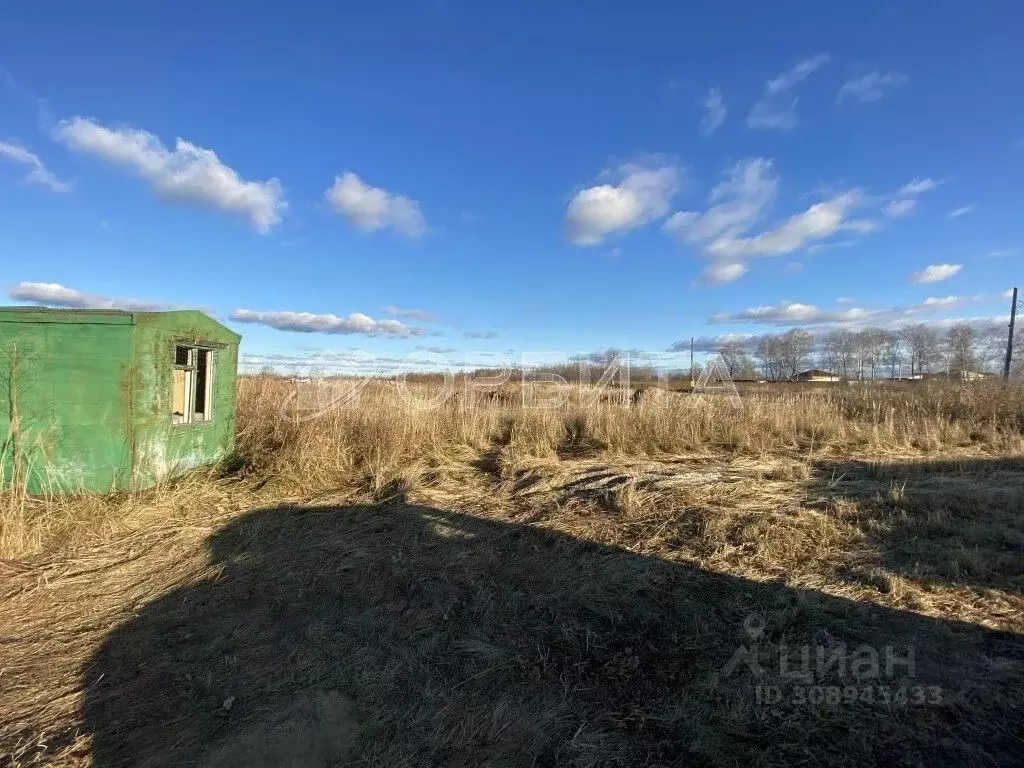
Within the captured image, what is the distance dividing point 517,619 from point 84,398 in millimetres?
5489

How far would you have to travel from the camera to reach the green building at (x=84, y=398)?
541 centimetres

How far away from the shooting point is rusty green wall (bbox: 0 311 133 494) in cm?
541

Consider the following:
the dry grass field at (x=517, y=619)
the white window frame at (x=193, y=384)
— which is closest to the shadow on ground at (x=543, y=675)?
the dry grass field at (x=517, y=619)

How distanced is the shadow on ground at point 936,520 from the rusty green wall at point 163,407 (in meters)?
7.17

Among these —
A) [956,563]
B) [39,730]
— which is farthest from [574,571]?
[39,730]

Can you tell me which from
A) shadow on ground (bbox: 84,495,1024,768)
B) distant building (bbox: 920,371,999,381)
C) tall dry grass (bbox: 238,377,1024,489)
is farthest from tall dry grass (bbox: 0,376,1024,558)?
distant building (bbox: 920,371,999,381)

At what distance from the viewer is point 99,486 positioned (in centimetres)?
564

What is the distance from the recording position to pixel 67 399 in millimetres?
5559

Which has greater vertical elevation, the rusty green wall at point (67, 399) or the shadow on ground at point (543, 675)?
the rusty green wall at point (67, 399)

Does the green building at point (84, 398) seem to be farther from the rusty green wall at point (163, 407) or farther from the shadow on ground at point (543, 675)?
the shadow on ground at point (543, 675)

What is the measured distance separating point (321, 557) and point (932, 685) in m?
4.26

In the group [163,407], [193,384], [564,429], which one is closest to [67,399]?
[163,407]

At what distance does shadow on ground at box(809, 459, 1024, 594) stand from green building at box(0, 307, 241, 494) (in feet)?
23.6

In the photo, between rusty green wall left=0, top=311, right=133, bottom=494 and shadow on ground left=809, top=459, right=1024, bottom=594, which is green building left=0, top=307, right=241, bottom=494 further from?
shadow on ground left=809, top=459, right=1024, bottom=594
